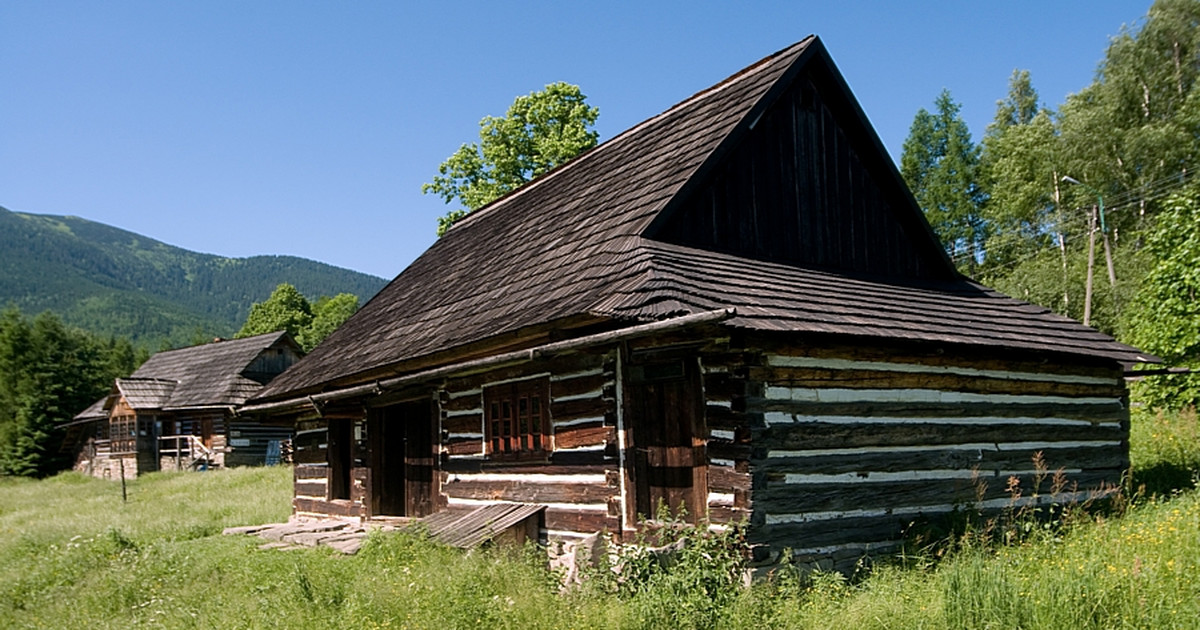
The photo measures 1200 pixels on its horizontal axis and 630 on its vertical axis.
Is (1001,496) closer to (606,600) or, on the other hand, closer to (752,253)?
(752,253)

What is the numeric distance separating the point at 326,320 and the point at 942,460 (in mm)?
52249

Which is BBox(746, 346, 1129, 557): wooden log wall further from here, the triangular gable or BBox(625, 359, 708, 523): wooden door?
the triangular gable

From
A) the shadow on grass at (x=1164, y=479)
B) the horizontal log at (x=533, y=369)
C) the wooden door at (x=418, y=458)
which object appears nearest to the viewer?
the horizontal log at (x=533, y=369)

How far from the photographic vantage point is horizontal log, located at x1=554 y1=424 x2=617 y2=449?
843cm

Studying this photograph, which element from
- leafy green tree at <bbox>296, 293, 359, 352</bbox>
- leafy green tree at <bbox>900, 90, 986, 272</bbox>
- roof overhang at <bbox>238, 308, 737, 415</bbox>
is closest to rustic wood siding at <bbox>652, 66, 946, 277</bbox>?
roof overhang at <bbox>238, 308, 737, 415</bbox>

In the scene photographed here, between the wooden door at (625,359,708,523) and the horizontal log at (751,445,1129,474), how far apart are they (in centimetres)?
72

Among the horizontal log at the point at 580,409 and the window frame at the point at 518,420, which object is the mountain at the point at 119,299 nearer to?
the window frame at the point at 518,420

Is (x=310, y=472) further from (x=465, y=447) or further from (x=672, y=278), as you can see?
(x=672, y=278)

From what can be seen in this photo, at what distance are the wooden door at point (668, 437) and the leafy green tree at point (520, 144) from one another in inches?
789

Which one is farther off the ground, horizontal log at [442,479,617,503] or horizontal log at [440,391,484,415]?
horizontal log at [440,391,484,415]

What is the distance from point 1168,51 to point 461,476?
30.3m

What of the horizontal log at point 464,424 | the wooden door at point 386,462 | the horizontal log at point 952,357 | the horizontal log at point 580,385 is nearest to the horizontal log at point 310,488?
the wooden door at point 386,462

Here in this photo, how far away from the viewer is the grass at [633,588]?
557cm

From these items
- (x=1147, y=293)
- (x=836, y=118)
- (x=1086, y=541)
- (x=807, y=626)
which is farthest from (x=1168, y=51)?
(x=807, y=626)
